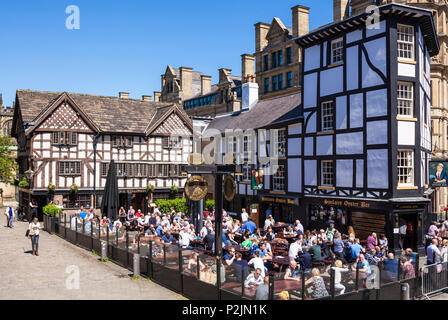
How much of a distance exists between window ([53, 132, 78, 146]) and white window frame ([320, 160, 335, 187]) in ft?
64.4

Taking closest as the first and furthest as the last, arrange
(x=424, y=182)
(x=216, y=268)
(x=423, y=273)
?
(x=216, y=268), (x=423, y=273), (x=424, y=182)

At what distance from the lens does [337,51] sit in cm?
2328

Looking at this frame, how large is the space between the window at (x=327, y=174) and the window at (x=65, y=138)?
19675mm

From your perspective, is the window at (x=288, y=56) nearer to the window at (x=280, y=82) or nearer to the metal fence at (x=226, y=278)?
the window at (x=280, y=82)

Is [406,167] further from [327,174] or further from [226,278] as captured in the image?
[226,278]

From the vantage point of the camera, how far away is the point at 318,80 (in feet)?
79.4

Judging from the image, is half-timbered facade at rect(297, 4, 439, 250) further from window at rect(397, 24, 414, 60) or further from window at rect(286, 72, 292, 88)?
window at rect(286, 72, 292, 88)

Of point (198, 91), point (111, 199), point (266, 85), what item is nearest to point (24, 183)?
point (111, 199)

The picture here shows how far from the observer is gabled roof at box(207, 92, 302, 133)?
29.4m

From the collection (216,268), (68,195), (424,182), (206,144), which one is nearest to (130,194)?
(68,195)

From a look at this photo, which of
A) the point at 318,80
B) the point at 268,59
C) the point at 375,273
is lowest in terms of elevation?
the point at 375,273

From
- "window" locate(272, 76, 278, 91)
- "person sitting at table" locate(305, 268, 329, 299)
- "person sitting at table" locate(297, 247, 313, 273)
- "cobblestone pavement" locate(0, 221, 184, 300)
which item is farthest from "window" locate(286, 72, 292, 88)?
"person sitting at table" locate(305, 268, 329, 299)
